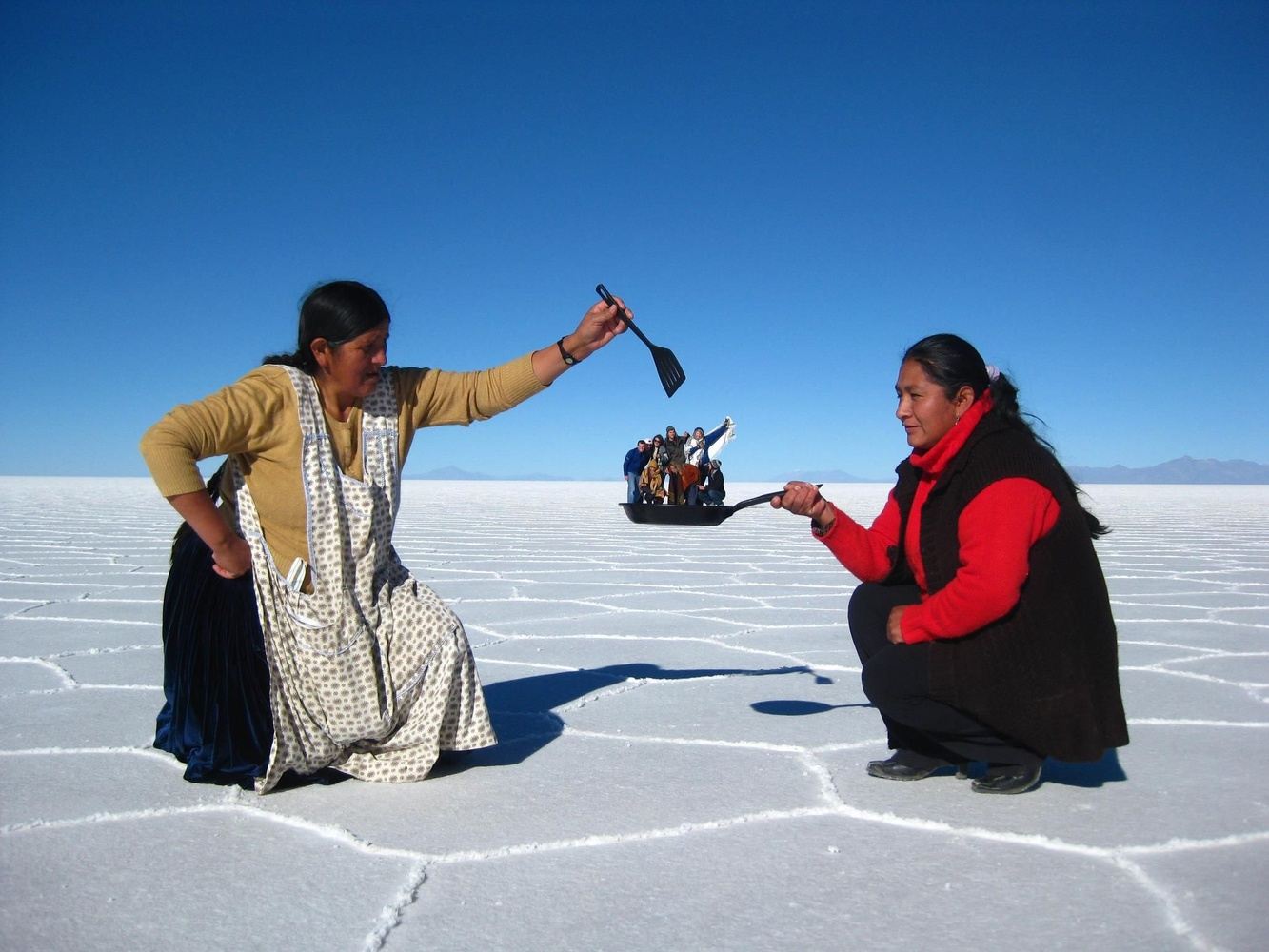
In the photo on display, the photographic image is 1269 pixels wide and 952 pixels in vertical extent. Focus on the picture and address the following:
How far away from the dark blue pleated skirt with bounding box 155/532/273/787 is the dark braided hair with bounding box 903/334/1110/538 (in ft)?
4.61

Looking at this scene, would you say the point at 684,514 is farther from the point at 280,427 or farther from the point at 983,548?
the point at 280,427

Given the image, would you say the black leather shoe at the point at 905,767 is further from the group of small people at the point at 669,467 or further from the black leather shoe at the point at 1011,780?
the group of small people at the point at 669,467

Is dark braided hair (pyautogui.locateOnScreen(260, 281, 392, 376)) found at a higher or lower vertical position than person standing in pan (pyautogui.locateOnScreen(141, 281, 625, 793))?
higher

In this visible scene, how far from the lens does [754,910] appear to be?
1.46 meters

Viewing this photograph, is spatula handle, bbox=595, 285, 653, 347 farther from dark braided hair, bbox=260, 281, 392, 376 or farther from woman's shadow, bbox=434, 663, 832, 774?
woman's shadow, bbox=434, 663, 832, 774

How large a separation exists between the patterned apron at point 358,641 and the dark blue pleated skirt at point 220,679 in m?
0.06

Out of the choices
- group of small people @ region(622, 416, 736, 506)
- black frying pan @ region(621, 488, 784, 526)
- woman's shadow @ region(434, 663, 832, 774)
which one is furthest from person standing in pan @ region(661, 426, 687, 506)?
black frying pan @ region(621, 488, 784, 526)

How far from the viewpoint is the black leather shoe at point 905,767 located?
82.6 inches

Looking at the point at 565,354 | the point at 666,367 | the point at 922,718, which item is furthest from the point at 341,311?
the point at 922,718

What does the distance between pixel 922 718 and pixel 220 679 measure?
4.51 feet

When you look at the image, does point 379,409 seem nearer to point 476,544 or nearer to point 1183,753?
point 1183,753

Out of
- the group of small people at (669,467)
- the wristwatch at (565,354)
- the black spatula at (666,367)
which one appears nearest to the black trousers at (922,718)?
the black spatula at (666,367)

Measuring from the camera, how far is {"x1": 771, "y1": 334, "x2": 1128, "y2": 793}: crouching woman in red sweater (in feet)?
6.13

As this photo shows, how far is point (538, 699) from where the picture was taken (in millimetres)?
2873
